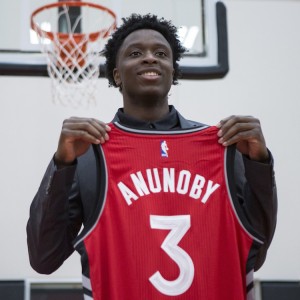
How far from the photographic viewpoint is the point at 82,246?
201 cm

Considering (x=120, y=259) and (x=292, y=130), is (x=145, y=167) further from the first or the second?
(x=292, y=130)

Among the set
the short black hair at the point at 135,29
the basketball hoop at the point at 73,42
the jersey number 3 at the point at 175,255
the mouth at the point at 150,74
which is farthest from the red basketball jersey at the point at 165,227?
the basketball hoop at the point at 73,42

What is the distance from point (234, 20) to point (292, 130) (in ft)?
2.06

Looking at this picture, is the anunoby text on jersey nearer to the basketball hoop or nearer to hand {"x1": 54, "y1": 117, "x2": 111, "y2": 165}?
hand {"x1": 54, "y1": 117, "x2": 111, "y2": 165}

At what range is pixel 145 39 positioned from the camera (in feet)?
7.43

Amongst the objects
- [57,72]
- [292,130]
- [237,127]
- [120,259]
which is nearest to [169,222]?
[120,259]

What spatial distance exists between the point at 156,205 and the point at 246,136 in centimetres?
26

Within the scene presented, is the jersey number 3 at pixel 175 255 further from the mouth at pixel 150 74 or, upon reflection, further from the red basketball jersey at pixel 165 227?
the mouth at pixel 150 74

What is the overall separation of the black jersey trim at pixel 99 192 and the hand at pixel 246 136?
29 cm

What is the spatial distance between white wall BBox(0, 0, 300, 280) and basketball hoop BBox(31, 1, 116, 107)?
4.4 inches

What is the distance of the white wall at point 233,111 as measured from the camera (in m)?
4.04

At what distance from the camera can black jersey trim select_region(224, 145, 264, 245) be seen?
205 cm

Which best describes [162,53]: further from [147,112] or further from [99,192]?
[99,192]

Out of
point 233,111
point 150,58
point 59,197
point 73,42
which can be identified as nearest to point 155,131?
point 150,58
